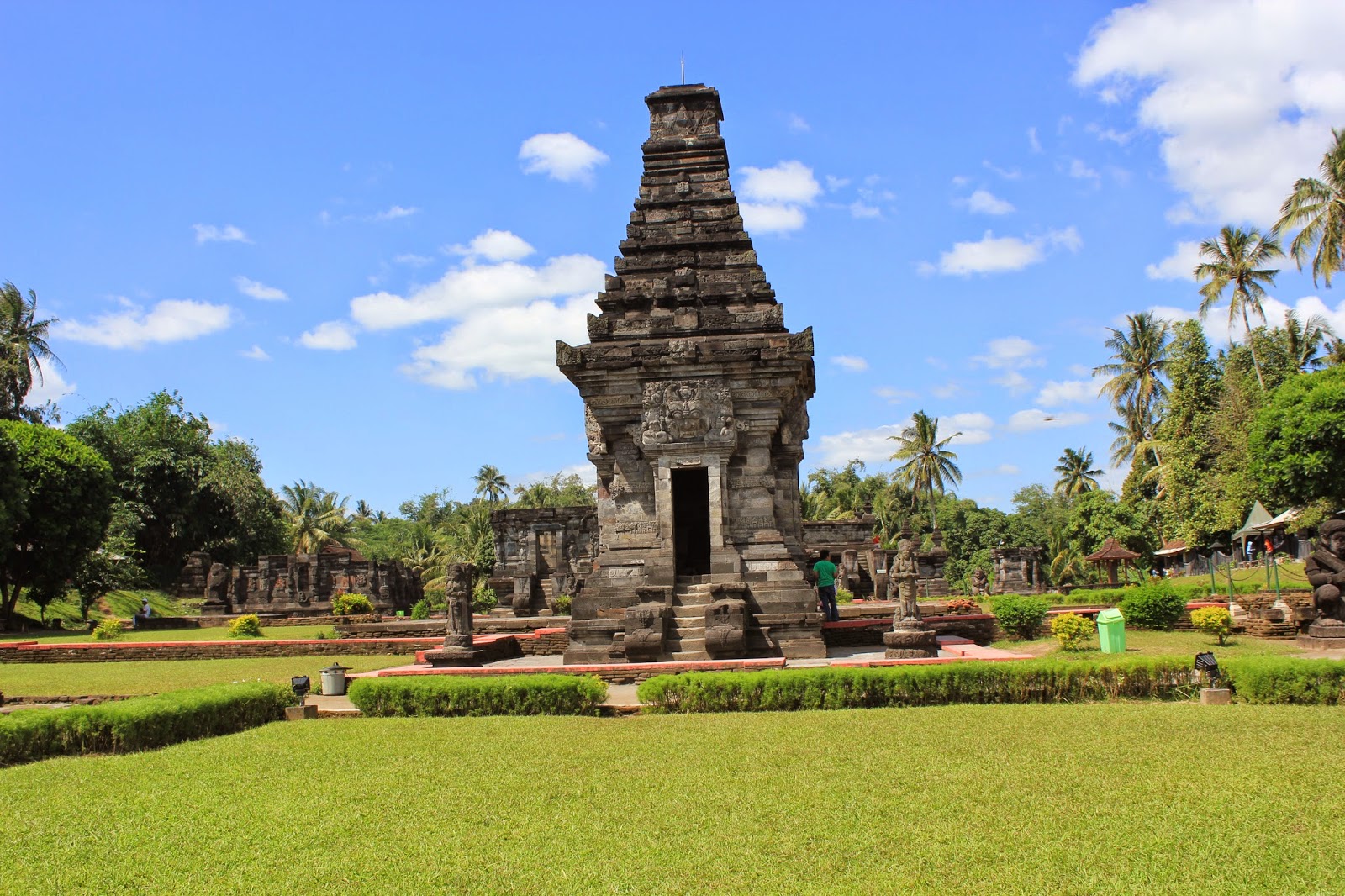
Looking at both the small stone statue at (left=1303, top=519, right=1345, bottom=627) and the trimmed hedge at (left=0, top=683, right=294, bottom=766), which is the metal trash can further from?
the small stone statue at (left=1303, top=519, right=1345, bottom=627)

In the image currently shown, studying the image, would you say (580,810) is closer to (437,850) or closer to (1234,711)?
(437,850)

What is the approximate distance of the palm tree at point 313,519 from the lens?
182 ft

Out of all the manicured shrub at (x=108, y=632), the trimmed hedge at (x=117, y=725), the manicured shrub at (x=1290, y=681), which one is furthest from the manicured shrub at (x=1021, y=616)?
the manicured shrub at (x=108, y=632)

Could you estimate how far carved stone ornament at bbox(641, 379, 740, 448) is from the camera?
15055mm

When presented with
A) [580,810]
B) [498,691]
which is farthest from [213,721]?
[580,810]

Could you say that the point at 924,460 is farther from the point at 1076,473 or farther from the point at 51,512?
the point at 51,512

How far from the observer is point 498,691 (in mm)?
10156

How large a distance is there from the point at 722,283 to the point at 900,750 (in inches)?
401

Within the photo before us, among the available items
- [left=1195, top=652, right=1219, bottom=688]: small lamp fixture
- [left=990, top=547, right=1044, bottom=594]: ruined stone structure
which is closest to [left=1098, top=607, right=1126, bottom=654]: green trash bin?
[left=1195, top=652, right=1219, bottom=688]: small lamp fixture

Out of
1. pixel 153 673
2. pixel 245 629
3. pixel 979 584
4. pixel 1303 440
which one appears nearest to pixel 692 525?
pixel 153 673

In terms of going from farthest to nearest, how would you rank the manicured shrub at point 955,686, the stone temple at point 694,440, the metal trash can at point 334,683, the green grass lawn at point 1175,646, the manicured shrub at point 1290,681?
the stone temple at point 694,440
the green grass lawn at point 1175,646
the metal trash can at point 334,683
the manicured shrub at point 955,686
the manicured shrub at point 1290,681

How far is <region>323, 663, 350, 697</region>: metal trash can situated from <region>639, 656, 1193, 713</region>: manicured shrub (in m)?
4.63

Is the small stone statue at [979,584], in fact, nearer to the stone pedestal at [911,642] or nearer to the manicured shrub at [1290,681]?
the stone pedestal at [911,642]

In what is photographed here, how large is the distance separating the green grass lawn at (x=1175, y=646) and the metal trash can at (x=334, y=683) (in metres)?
8.97
